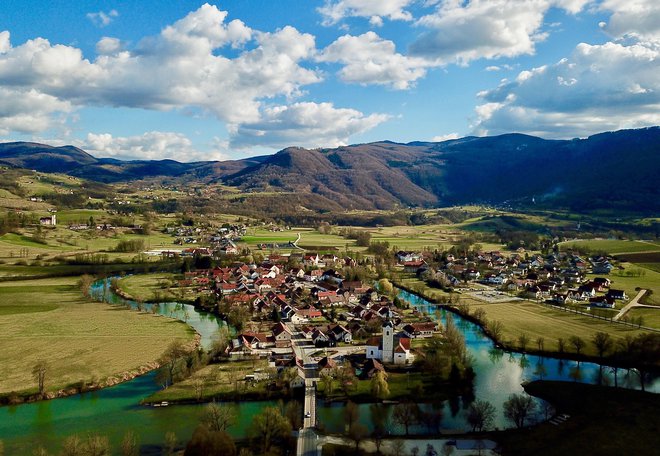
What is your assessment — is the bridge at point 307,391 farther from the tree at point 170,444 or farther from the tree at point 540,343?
the tree at point 540,343

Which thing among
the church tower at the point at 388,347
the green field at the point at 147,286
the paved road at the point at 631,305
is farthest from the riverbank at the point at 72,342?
the paved road at the point at 631,305

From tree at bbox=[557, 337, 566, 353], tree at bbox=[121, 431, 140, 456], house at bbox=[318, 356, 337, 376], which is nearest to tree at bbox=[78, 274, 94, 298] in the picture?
house at bbox=[318, 356, 337, 376]

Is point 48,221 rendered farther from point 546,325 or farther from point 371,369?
point 546,325

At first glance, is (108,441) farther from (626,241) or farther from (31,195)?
(31,195)

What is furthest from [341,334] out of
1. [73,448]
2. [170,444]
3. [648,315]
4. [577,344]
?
[648,315]

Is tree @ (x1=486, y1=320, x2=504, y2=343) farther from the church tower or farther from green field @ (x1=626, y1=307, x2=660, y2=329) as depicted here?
green field @ (x1=626, y1=307, x2=660, y2=329)

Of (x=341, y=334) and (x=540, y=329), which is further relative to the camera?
(x=540, y=329)
